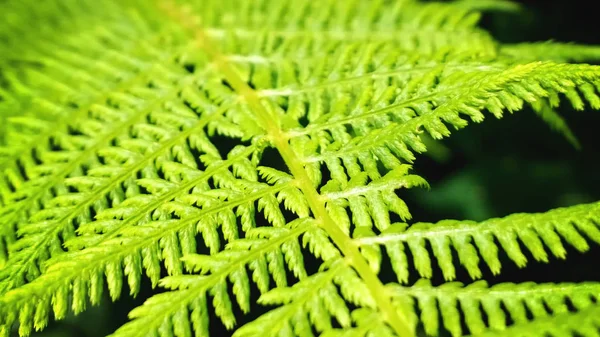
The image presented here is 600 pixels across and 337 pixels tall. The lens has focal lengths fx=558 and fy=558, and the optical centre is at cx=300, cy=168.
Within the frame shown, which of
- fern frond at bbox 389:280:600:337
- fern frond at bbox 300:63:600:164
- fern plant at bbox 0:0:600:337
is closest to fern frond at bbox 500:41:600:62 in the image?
fern plant at bbox 0:0:600:337

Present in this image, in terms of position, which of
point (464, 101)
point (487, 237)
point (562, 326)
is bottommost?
point (562, 326)

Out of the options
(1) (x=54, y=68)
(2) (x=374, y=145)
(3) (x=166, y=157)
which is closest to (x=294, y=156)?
(2) (x=374, y=145)

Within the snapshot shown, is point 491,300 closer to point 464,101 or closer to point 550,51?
point 464,101

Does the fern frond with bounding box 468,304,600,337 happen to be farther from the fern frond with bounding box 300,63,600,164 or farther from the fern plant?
the fern frond with bounding box 300,63,600,164

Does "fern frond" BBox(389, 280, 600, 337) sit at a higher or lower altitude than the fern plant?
lower

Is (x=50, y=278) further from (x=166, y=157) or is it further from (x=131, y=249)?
(x=166, y=157)

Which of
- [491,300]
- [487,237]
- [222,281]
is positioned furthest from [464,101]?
[222,281]

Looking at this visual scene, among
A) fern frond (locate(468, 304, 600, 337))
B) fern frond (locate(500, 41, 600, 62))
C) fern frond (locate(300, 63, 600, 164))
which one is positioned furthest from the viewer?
fern frond (locate(500, 41, 600, 62))
